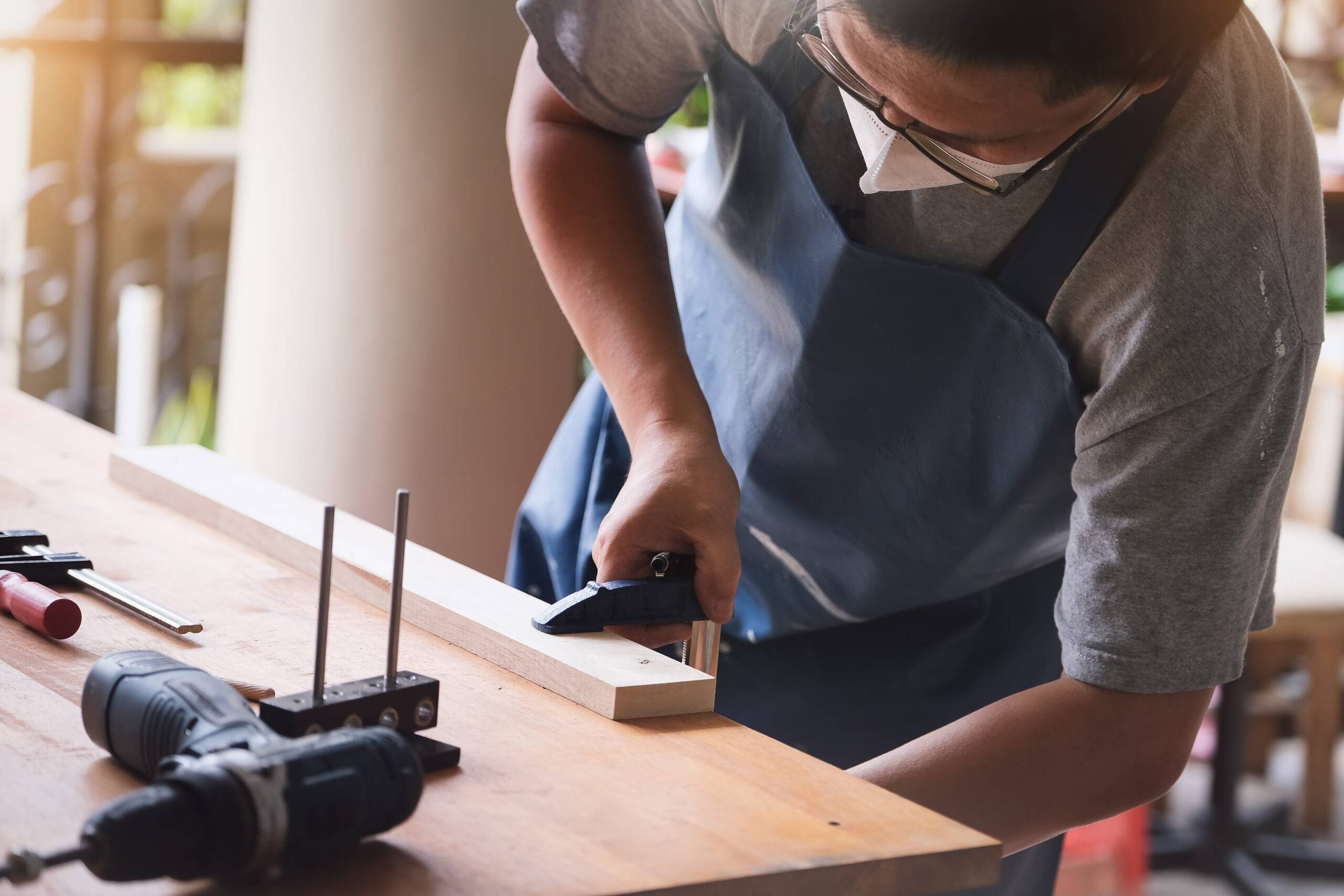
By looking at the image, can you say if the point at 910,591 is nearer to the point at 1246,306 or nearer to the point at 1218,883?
the point at 1246,306

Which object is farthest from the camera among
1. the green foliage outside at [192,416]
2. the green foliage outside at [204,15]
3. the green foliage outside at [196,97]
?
the green foliage outside at [196,97]

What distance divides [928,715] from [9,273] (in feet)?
10.2

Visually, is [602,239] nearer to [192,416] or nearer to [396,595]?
[396,595]

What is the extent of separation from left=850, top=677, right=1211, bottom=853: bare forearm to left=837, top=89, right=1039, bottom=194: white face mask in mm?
339

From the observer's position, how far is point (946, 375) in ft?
3.49

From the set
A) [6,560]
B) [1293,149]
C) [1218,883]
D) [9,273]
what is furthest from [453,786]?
[9,273]

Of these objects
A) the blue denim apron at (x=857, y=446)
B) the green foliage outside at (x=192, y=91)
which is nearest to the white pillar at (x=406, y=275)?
the blue denim apron at (x=857, y=446)

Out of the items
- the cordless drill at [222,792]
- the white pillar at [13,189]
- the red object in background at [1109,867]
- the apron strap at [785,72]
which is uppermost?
the apron strap at [785,72]

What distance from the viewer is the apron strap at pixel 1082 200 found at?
34.4 inches

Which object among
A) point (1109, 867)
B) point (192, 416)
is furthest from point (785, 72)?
point (192, 416)

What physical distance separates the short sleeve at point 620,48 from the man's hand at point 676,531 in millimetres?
342

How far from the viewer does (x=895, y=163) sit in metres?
0.90

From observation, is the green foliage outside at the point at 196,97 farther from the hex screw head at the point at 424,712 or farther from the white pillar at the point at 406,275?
the hex screw head at the point at 424,712

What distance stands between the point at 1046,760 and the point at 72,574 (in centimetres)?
63
